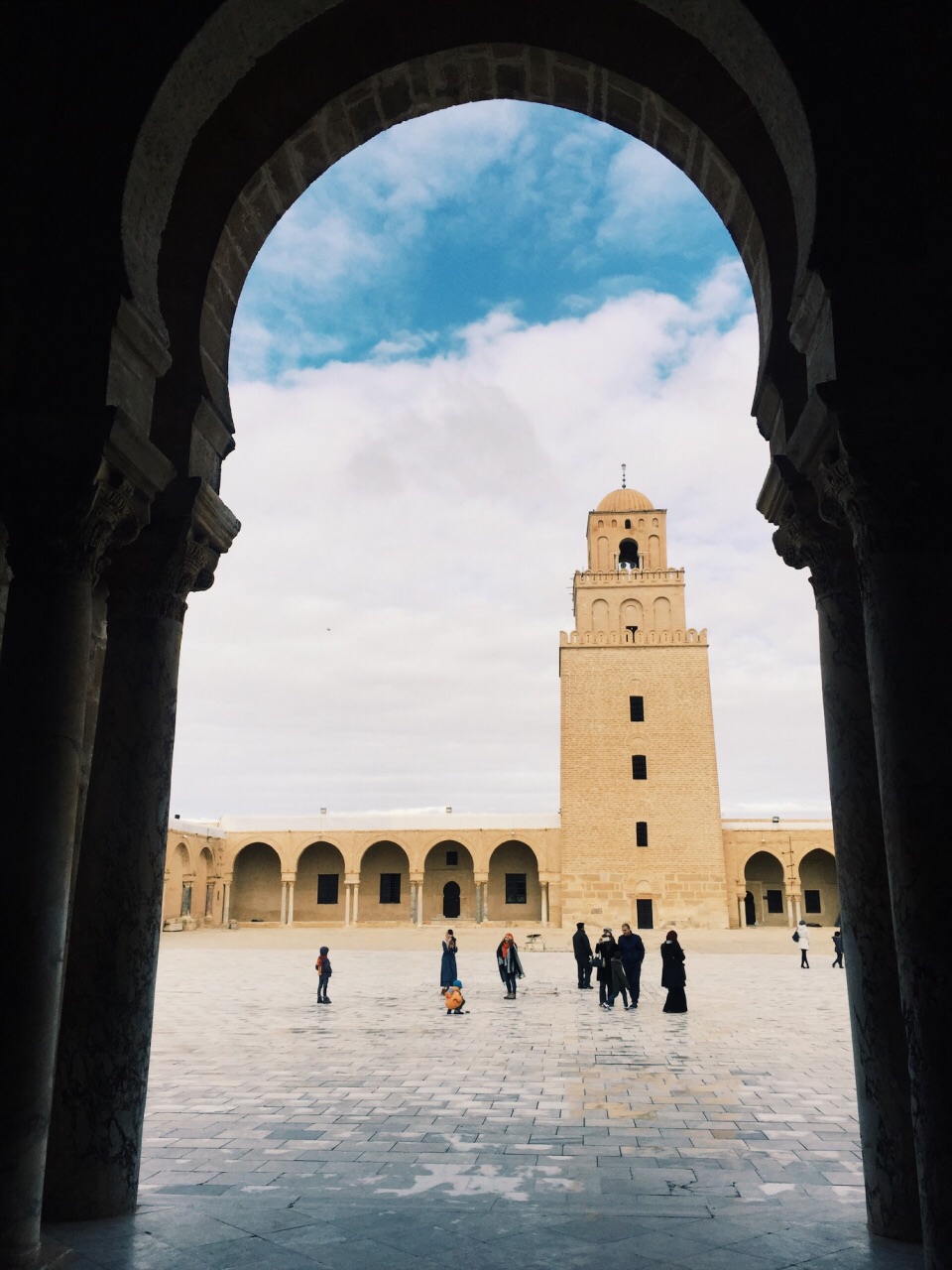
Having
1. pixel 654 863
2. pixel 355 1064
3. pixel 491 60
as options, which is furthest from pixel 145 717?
pixel 654 863

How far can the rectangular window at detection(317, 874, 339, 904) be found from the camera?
1527 inches

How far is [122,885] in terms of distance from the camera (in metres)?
3.92

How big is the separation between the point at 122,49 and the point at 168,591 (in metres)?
2.25

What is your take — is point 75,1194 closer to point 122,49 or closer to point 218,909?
point 122,49

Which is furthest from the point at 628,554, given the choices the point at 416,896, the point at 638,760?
the point at 416,896

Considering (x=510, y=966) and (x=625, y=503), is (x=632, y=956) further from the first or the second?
(x=625, y=503)

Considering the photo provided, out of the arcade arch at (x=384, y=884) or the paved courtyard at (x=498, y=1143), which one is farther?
the arcade arch at (x=384, y=884)

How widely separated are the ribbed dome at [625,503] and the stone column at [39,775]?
114 feet

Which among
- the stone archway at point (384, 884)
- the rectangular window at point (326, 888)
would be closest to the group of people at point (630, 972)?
the stone archway at point (384, 884)

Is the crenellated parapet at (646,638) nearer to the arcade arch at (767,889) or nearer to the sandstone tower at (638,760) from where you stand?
the sandstone tower at (638,760)

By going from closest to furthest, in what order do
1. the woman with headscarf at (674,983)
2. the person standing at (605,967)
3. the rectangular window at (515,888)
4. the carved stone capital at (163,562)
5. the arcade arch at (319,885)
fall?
the carved stone capital at (163,562) → the woman with headscarf at (674,983) → the person standing at (605,967) → the rectangular window at (515,888) → the arcade arch at (319,885)

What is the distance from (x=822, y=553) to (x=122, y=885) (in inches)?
132

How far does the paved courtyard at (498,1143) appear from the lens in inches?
141

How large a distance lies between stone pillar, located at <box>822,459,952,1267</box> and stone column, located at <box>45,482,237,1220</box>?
9.36 ft
